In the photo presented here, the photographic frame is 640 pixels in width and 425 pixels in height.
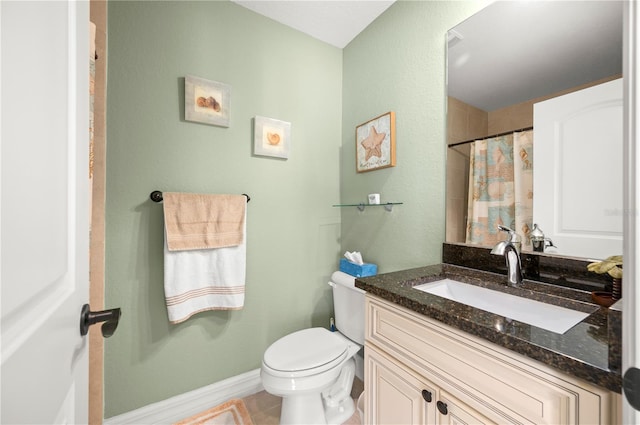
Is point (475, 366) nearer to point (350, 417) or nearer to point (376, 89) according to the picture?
point (350, 417)

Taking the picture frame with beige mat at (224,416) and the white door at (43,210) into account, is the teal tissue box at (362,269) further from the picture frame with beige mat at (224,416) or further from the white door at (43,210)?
the white door at (43,210)

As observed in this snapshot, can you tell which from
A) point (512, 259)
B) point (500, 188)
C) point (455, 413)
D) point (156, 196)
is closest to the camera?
point (455, 413)

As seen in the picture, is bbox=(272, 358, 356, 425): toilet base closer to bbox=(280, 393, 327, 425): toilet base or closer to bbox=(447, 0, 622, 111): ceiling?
bbox=(280, 393, 327, 425): toilet base

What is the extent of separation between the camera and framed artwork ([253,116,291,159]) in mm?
1574

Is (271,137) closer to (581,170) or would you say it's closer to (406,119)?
(406,119)

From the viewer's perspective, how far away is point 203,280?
139 centimetres

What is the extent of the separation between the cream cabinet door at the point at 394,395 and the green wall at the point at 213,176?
87cm

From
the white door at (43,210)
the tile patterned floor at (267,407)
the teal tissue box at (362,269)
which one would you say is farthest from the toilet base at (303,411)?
the white door at (43,210)

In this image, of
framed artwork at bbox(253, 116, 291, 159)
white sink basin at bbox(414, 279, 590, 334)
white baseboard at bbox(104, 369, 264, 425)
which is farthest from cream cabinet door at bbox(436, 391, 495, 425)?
framed artwork at bbox(253, 116, 291, 159)

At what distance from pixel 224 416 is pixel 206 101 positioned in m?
1.75

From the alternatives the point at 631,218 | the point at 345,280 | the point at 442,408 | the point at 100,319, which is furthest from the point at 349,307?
the point at 631,218

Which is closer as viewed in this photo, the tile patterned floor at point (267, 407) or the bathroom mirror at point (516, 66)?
the bathroom mirror at point (516, 66)

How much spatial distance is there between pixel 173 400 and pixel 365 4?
8.19 ft

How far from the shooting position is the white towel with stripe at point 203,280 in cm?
129
